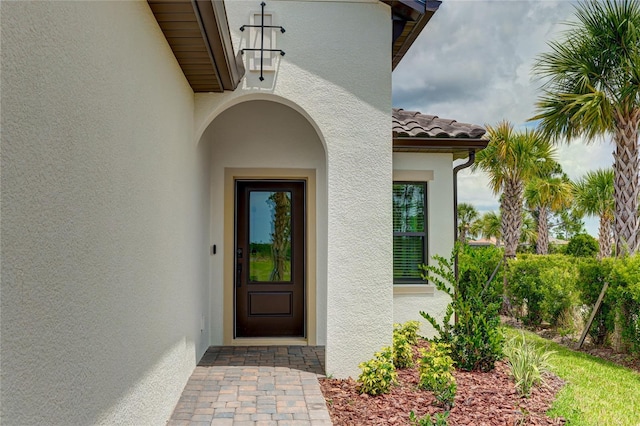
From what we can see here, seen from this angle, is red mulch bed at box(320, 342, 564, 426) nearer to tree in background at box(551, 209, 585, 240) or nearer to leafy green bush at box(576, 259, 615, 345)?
leafy green bush at box(576, 259, 615, 345)

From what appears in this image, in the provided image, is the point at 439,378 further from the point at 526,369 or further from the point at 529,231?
the point at 529,231

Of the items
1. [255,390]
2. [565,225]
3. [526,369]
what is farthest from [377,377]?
[565,225]

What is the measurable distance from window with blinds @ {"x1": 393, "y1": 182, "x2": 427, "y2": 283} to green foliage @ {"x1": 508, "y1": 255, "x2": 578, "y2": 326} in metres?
3.51

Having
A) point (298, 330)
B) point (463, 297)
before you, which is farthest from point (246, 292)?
point (463, 297)

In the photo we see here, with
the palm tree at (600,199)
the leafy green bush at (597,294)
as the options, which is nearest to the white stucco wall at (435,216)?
the leafy green bush at (597,294)

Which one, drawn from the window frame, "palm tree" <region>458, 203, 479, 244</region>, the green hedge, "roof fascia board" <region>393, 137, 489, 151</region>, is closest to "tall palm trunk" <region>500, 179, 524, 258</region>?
the green hedge

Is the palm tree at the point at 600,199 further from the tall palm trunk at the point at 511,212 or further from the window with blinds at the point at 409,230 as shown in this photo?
the window with blinds at the point at 409,230

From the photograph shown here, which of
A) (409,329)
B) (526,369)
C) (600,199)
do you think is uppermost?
(600,199)

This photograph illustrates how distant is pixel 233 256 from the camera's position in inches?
331

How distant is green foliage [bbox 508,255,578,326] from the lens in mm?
10320

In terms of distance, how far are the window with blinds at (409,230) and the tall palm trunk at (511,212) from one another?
27.9 feet

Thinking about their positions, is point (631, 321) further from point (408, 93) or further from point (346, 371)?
point (408, 93)

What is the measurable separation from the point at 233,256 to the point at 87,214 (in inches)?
220

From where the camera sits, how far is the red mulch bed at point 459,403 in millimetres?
5141
